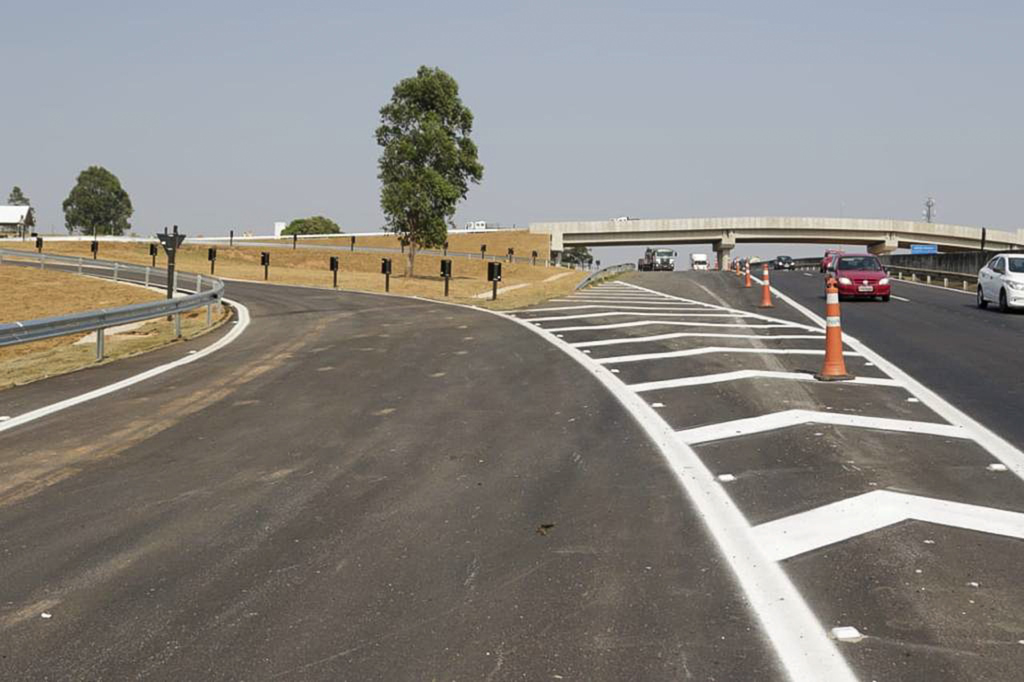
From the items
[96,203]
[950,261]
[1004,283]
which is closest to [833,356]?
[1004,283]

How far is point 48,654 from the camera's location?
3797mm

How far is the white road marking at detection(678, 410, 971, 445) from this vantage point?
26.5 feet

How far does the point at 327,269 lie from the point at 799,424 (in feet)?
225

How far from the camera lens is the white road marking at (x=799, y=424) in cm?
806

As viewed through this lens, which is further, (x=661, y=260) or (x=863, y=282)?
(x=661, y=260)

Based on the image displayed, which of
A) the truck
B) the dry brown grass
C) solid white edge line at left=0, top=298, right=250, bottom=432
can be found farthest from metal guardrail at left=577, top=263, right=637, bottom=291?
the dry brown grass

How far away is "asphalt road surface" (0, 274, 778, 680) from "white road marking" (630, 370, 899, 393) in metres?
1.01

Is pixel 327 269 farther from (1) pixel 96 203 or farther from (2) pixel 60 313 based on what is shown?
(1) pixel 96 203

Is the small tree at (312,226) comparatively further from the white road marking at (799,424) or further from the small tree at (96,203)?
the white road marking at (799,424)

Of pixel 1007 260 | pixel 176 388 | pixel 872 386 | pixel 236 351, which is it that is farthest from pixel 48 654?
pixel 1007 260

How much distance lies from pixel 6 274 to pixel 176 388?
3191 cm

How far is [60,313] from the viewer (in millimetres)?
26578

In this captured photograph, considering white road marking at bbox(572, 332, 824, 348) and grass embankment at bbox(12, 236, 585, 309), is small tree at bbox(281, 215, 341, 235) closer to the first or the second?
grass embankment at bbox(12, 236, 585, 309)

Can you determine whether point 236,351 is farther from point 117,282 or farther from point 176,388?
point 117,282
